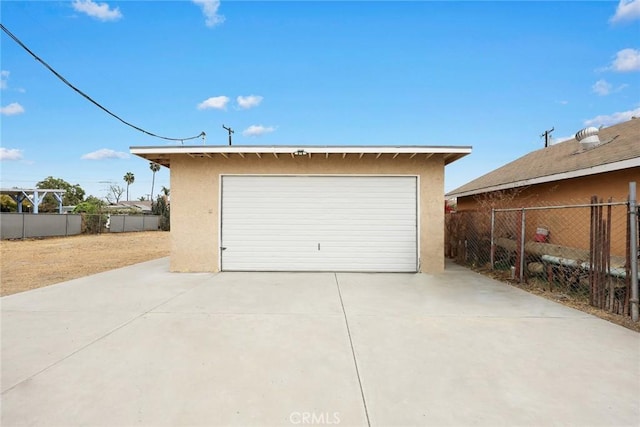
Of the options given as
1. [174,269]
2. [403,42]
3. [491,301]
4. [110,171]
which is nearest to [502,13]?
[403,42]

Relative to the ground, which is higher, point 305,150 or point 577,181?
point 305,150

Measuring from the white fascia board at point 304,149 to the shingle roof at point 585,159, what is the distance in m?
2.30

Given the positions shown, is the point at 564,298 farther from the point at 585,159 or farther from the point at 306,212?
the point at 306,212

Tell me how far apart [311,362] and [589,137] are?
9811mm

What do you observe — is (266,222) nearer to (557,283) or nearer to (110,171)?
(557,283)

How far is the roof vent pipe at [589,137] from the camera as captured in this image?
8.22m

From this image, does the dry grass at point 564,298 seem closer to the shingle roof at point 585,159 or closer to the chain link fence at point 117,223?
the shingle roof at point 585,159

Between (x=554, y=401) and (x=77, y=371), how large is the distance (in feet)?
13.3

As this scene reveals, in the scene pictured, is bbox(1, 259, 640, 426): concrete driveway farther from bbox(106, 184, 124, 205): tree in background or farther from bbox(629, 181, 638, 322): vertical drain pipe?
bbox(106, 184, 124, 205): tree in background

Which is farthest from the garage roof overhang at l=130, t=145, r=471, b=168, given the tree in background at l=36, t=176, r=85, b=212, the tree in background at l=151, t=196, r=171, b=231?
the tree in background at l=36, t=176, r=85, b=212

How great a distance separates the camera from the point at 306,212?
8.20 meters

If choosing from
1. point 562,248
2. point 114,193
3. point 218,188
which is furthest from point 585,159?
point 114,193

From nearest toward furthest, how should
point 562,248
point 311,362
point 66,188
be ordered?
1. point 311,362
2. point 562,248
3. point 66,188

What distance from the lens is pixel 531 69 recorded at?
34.9 ft
